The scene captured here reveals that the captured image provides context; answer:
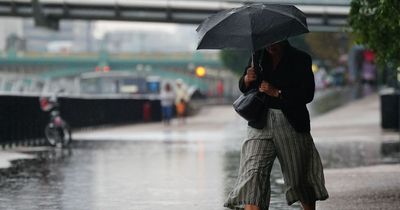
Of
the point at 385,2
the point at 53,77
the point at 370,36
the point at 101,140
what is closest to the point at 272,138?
the point at 385,2

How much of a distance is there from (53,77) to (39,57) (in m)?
3.15

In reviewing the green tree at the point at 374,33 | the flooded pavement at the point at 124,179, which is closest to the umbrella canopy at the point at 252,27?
the flooded pavement at the point at 124,179

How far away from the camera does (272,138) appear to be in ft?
26.1

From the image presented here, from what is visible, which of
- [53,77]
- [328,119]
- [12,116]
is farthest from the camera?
[53,77]

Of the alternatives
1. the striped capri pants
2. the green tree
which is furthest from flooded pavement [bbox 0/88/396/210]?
the striped capri pants

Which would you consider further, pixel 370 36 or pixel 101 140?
pixel 101 140

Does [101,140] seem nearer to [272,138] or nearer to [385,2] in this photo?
[385,2]

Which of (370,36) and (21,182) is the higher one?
(370,36)

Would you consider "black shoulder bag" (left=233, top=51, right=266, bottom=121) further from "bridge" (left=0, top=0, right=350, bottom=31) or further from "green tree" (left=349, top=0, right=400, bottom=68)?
"bridge" (left=0, top=0, right=350, bottom=31)

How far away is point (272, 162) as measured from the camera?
798 cm

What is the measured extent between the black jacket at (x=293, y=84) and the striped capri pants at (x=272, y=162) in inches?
2.2

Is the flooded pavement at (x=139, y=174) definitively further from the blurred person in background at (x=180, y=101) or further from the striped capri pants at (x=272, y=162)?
the blurred person in background at (x=180, y=101)

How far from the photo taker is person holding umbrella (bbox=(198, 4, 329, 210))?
7898 mm

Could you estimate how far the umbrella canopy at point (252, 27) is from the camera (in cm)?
787
